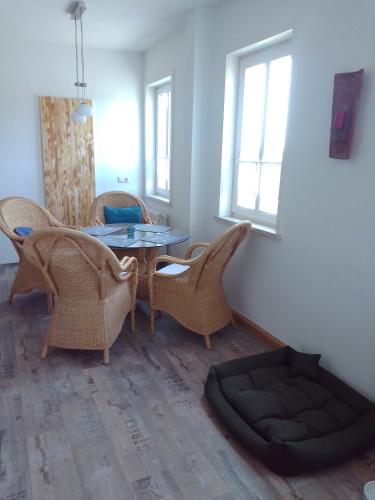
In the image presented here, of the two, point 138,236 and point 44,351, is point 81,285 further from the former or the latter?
point 138,236

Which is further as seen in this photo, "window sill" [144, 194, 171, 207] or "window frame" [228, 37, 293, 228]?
"window sill" [144, 194, 171, 207]

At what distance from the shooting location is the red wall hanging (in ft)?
6.46

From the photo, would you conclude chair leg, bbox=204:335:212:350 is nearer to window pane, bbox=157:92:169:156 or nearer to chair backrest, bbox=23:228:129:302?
chair backrest, bbox=23:228:129:302

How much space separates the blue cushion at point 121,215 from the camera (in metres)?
4.07

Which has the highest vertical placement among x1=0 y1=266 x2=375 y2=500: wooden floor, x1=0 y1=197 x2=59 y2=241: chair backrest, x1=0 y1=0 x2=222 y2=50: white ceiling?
x1=0 y1=0 x2=222 y2=50: white ceiling

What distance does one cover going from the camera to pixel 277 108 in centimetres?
276

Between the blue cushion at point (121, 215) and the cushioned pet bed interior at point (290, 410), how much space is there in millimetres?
2196

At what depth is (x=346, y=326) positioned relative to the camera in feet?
7.20

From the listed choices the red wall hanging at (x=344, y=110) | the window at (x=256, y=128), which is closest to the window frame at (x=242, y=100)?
the window at (x=256, y=128)

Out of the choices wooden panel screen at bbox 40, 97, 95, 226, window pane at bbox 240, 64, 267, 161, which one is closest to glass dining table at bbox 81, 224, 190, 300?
window pane at bbox 240, 64, 267, 161

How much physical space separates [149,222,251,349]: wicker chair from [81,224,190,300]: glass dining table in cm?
21

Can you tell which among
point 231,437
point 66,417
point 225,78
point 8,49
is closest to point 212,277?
point 231,437

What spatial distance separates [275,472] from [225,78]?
109 inches

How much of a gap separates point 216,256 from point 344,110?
117 cm
